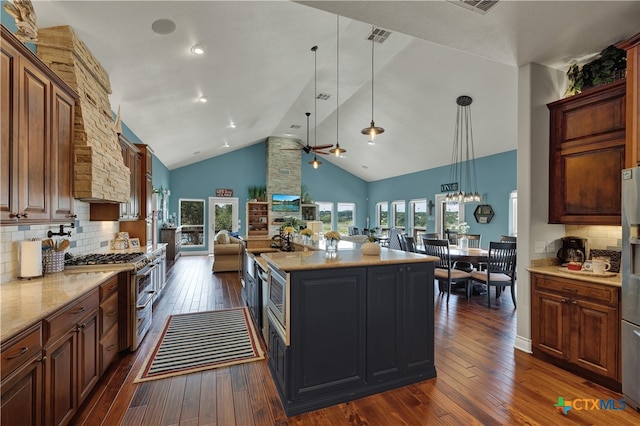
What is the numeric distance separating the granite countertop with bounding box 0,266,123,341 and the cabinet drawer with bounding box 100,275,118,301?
59 mm

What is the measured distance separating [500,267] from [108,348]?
5.14 meters

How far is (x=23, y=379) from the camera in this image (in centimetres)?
143

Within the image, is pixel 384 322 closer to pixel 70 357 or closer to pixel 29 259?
pixel 70 357

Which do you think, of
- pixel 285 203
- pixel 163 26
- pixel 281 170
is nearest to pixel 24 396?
pixel 163 26

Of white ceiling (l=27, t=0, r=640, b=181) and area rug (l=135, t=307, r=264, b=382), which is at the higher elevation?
white ceiling (l=27, t=0, r=640, b=181)

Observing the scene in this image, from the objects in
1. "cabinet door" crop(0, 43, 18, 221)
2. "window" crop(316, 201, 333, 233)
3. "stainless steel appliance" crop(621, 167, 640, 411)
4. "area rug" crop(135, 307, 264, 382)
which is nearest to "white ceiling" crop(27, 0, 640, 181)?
"cabinet door" crop(0, 43, 18, 221)

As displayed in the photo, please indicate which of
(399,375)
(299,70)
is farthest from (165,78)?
(399,375)

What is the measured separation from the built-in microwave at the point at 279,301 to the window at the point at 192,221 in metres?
9.07

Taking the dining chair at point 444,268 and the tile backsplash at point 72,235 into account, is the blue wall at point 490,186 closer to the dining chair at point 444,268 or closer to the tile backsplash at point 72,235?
the dining chair at point 444,268

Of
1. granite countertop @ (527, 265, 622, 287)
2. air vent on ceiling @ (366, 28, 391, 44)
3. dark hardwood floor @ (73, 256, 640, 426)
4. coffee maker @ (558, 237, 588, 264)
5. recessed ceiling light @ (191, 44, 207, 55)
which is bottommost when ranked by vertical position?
dark hardwood floor @ (73, 256, 640, 426)

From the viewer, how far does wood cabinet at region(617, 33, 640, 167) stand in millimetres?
2229

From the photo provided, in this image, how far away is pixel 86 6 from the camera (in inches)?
93.1

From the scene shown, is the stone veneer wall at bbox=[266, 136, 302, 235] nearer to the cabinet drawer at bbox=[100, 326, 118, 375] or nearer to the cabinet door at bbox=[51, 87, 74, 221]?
the cabinet drawer at bbox=[100, 326, 118, 375]

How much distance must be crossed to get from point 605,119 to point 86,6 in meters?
4.63
